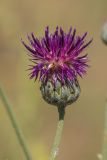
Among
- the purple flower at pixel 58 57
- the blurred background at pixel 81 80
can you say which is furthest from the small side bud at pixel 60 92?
the blurred background at pixel 81 80

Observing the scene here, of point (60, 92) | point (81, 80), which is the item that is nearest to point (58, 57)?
point (60, 92)

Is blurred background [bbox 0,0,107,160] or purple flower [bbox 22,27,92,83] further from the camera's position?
blurred background [bbox 0,0,107,160]

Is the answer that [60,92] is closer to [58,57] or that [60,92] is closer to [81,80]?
[58,57]

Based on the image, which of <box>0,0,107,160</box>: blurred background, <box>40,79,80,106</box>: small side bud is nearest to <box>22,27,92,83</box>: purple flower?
<box>40,79,80,106</box>: small side bud

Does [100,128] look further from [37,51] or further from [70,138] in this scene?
[37,51]

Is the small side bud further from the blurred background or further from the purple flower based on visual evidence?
the blurred background

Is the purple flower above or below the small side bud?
above

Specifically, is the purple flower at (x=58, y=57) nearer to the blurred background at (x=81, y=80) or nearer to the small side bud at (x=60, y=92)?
the small side bud at (x=60, y=92)
